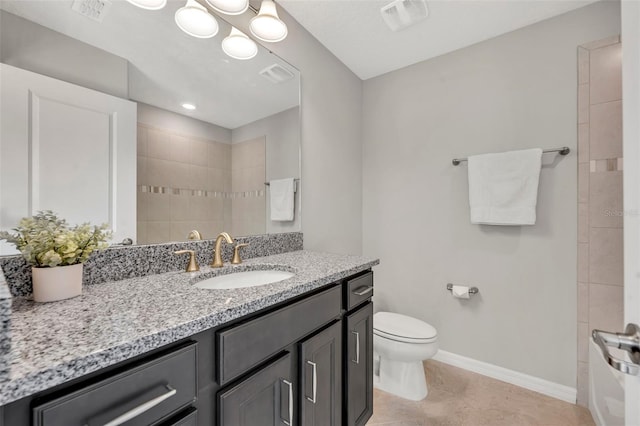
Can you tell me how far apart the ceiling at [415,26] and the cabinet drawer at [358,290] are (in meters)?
1.57

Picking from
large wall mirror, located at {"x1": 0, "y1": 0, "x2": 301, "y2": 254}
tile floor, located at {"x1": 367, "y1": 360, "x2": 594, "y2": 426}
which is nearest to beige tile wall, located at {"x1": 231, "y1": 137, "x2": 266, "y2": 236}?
large wall mirror, located at {"x1": 0, "y1": 0, "x2": 301, "y2": 254}

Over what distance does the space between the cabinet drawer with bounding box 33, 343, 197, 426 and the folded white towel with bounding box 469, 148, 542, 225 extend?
6.13 feet

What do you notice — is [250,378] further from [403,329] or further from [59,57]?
[403,329]

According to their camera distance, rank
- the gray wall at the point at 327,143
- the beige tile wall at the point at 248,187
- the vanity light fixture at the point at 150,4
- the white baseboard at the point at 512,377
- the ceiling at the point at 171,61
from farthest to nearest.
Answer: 1. the gray wall at the point at 327,143
2. the white baseboard at the point at 512,377
3. the beige tile wall at the point at 248,187
4. the vanity light fixture at the point at 150,4
5. the ceiling at the point at 171,61

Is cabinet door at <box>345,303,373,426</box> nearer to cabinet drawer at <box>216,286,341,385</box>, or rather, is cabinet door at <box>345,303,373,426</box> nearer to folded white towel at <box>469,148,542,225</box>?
cabinet drawer at <box>216,286,341,385</box>

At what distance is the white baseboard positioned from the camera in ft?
5.49

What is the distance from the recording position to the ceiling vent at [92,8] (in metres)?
0.93

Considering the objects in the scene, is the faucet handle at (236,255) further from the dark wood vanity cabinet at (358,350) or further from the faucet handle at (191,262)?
the dark wood vanity cabinet at (358,350)

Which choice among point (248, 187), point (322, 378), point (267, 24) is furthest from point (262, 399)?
point (267, 24)

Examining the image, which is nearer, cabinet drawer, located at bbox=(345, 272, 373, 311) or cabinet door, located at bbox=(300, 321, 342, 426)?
cabinet door, located at bbox=(300, 321, 342, 426)

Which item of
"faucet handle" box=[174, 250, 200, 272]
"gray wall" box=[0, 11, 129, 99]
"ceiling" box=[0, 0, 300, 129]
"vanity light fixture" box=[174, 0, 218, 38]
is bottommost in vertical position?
"faucet handle" box=[174, 250, 200, 272]

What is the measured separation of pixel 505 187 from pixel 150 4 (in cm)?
208

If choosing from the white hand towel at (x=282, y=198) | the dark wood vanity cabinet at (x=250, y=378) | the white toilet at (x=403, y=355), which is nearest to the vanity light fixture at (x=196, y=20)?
the white hand towel at (x=282, y=198)

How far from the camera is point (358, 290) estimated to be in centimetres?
127
